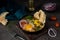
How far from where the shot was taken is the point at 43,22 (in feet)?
3.91

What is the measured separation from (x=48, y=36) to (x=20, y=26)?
0.58ft

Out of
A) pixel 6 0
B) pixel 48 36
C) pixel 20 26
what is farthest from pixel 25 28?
pixel 6 0

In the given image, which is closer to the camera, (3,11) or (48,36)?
(48,36)

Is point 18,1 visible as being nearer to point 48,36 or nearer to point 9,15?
point 9,15

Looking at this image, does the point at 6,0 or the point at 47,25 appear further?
the point at 6,0

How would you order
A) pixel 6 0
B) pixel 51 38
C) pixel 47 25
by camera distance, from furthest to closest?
pixel 6 0
pixel 47 25
pixel 51 38

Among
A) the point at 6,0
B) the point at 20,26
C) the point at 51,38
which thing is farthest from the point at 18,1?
the point at 51,38

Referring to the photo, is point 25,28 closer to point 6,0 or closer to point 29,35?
point 29,35

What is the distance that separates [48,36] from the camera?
1157 mm

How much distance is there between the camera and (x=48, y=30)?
1.18m

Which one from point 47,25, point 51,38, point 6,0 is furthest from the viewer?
point 6,0

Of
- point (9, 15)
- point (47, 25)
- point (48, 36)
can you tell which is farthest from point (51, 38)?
point (9, 15)

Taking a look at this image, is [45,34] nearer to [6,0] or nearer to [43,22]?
[43,22]

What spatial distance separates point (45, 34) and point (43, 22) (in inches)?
2.9
